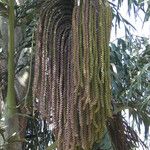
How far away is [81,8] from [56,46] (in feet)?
0.51

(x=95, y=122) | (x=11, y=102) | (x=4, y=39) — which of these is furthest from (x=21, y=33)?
(x=95, y=122)

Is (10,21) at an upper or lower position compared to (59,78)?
upper

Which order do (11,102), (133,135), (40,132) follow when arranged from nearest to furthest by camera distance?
(11,102), (133,135), (40,132)

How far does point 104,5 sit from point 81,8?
0.09 meters

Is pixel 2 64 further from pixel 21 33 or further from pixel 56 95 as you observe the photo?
pixel 56 95

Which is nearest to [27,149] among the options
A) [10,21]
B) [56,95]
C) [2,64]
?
[2,64]

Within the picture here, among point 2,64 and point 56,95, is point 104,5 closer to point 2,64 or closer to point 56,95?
point 56,95

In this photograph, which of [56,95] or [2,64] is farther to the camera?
[2,64]

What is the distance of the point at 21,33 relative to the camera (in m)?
2.44

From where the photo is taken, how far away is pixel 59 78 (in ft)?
4.66

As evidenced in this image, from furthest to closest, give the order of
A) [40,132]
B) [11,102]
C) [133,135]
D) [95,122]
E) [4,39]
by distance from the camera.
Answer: [40,132] → [4,39] → [133,135] → [11,102] → [95,122]

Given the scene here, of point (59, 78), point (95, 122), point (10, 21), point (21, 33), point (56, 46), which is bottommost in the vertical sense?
point (95, 122)

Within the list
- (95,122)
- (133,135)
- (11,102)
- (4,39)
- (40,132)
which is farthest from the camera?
(40,132)

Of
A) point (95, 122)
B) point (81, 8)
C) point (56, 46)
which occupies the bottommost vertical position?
point (95, 122)
